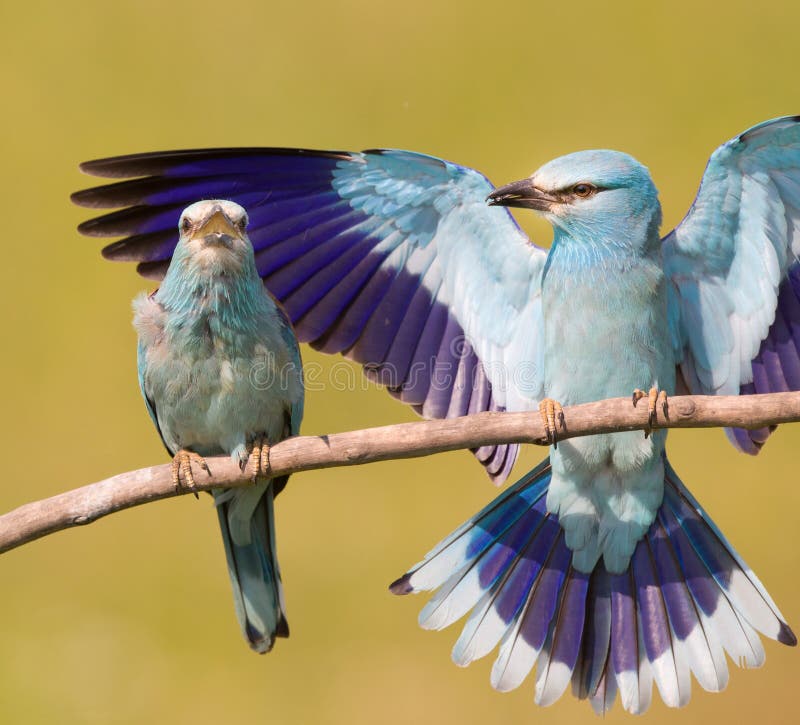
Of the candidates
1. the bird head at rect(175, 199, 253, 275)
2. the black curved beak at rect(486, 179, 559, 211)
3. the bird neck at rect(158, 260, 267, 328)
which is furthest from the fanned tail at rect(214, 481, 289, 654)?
the black curved beak at rect(486, 179, 559, 211)

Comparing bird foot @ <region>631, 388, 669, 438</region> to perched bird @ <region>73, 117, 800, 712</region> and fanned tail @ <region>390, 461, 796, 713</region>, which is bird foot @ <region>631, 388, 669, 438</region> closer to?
perched bird @ <region>73, 117, 800, 712</region>

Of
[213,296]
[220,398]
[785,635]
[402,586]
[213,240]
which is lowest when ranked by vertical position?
[785,635]

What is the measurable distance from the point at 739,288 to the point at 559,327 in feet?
1.44

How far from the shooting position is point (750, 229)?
2643mm

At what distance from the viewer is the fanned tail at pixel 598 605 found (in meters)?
2.68

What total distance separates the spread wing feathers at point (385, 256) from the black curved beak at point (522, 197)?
0.59 ft

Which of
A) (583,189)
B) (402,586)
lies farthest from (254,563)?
(583,189)

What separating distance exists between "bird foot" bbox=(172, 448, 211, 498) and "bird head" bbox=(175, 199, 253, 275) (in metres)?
0.37

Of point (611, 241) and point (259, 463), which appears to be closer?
point (259, 463)

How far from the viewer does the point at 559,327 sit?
261cm

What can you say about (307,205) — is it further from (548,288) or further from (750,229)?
(750,229)

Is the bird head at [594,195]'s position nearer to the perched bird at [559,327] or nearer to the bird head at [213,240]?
the perched bird at [559,327]

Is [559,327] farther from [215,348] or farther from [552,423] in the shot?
[215,348]

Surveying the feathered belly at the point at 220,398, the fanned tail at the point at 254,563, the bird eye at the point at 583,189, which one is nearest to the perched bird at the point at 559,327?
the bird eye at the point at 583,189
